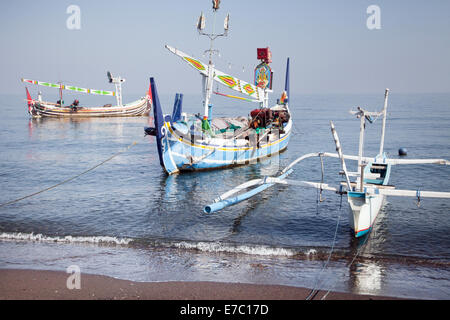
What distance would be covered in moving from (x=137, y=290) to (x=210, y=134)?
15.2 m

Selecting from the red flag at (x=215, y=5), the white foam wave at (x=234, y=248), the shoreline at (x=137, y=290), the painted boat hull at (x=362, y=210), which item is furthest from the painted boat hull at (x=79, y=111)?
the painted boat hull at (x=362, y=210)

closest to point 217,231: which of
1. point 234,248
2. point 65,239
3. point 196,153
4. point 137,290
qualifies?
point 234,248

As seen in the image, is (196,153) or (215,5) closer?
(196,153)

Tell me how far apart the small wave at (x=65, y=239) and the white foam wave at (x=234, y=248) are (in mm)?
2063

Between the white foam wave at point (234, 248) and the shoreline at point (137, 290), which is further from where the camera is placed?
the white foam wave at point (234, 248)

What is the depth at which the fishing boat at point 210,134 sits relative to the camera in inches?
862

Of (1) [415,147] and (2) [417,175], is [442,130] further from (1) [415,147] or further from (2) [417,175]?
(2) [417,175]

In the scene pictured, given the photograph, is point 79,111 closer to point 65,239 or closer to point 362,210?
point 65,239

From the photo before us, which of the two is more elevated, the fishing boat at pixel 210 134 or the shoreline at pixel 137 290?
the fishing boat at pixel 210 134

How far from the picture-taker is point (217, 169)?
25.0m

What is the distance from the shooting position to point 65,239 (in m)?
13.2

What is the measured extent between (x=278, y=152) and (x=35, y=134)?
31.3 m
